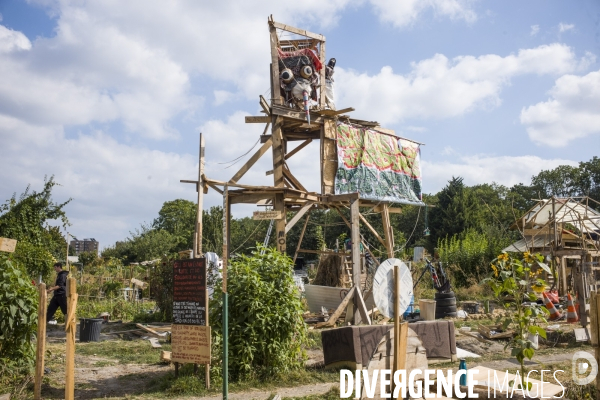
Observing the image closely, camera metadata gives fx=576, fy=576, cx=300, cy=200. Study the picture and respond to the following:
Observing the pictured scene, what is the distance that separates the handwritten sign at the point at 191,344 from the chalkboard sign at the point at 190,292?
0.10 metres

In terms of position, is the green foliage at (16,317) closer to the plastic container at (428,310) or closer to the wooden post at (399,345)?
the wooden post at (399,345)

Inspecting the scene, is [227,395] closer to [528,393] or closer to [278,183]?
[528,393]

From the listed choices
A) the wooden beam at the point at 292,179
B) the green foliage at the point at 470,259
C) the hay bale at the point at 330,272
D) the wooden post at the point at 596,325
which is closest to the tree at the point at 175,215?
the green foliage at the point at 470,259

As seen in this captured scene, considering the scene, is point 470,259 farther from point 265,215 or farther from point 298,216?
point 265,215

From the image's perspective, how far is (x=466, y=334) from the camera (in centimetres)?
1349

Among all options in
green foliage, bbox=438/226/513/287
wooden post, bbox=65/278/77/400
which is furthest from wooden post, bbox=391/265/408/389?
green foliage, bbox=438/226/513/287

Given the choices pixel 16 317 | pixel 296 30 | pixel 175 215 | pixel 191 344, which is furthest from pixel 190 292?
pixel 175 215

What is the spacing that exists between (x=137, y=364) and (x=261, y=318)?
3.43 m

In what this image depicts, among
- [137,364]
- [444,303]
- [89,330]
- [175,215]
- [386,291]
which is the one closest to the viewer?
[386,291]

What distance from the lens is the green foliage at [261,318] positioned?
28.3 feet

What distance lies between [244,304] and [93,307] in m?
12.5

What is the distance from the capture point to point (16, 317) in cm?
823

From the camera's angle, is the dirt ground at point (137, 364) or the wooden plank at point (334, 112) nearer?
the dirt ground at point (137, 364)

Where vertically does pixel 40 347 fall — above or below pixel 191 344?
above
